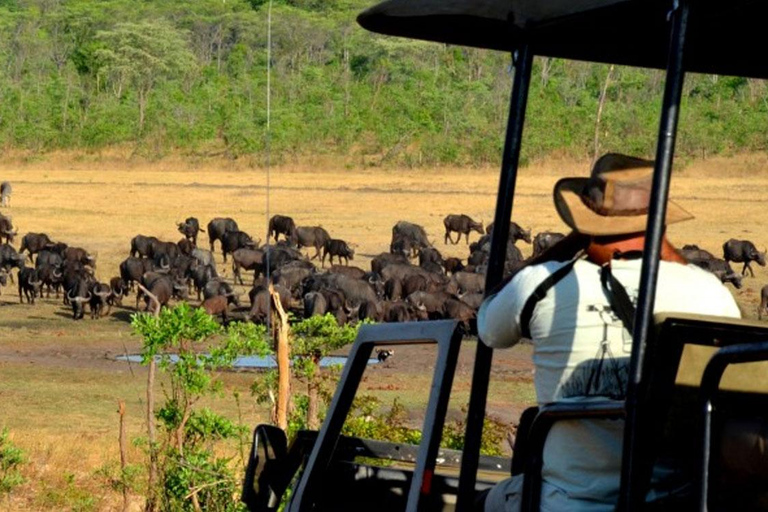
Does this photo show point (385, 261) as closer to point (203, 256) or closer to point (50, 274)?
point (203, 256)

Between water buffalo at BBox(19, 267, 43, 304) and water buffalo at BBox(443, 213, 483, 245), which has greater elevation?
water buffalo at BBox(443, 213, 483, 245)

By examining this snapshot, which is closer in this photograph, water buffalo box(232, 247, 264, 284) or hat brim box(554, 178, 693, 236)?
hat brim box(554, 178, 693, 236)

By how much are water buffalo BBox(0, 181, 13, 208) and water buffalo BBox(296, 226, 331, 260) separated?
39.9 ft

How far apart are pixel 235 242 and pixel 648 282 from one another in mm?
34481

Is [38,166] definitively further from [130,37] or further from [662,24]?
[662,24]

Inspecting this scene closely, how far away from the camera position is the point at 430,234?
141ft

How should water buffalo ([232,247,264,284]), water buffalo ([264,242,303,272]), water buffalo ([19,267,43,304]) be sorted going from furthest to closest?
water buffalo ([264,242,303,272]) → water buffalo ([232,247,264,284]) → water buffalo ([19,267,43,304])

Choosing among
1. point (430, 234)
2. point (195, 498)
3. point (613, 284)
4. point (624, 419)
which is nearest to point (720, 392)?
point (624, 419)

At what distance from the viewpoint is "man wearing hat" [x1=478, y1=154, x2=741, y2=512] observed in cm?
357

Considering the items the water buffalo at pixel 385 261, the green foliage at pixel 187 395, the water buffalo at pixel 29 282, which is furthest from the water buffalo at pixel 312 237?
the green foliage at pixel 187 395

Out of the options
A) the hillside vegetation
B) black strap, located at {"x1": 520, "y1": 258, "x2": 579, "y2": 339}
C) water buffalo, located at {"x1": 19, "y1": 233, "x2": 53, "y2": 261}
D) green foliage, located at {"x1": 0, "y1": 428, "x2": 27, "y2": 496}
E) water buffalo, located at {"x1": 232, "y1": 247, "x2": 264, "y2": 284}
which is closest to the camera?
black strap, located at {"x1": 520, "y1": 258, "x2": 579, "y2": 339}

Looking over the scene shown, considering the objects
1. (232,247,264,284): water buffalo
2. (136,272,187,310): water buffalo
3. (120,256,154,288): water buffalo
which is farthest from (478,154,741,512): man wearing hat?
(232,247,264,284): water buffalo

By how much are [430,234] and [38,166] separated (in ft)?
74.3

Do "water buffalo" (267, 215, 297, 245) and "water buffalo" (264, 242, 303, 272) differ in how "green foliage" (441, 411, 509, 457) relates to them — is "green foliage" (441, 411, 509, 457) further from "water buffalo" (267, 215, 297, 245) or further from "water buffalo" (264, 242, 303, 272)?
"water buffalo" (267, 215, 297, 245)
